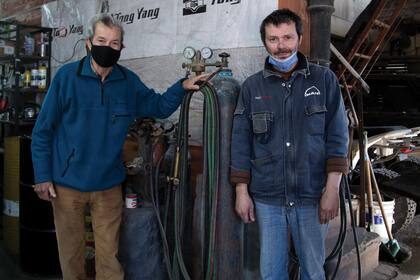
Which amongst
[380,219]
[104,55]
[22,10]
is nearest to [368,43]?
[380,219]

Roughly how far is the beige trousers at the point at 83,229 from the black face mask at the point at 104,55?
2.49ft

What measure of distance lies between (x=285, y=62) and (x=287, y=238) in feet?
2.99

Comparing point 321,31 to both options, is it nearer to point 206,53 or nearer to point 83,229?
point 206,53

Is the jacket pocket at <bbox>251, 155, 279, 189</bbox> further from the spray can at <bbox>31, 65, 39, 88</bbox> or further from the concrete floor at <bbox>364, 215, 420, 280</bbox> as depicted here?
the spray can at <bbox>31, 65, 39, 88</bbox>

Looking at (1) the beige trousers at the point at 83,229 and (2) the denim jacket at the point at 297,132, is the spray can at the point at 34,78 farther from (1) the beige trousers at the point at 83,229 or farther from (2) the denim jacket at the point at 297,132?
(2) the denim jacket at the point at 297,132

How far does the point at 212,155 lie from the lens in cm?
240

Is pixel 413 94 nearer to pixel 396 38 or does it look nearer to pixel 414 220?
pixel 396 38

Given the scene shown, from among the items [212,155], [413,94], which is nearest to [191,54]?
[212,155]

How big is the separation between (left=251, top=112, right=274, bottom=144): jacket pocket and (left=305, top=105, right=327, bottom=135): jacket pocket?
0.18 m

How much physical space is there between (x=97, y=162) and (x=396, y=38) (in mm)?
6186

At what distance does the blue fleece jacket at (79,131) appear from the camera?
7.68ft

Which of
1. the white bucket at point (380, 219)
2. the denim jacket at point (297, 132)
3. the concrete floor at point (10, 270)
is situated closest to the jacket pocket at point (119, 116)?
the denim jacket at point (297, 132)

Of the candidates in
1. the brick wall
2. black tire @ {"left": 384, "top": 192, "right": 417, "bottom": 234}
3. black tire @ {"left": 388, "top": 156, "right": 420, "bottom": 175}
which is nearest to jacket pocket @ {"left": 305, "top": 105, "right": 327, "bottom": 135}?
black tire @ {"left": 384, "top": 192, "right": 417, "bottom": 234}

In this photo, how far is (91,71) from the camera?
7.86ft
